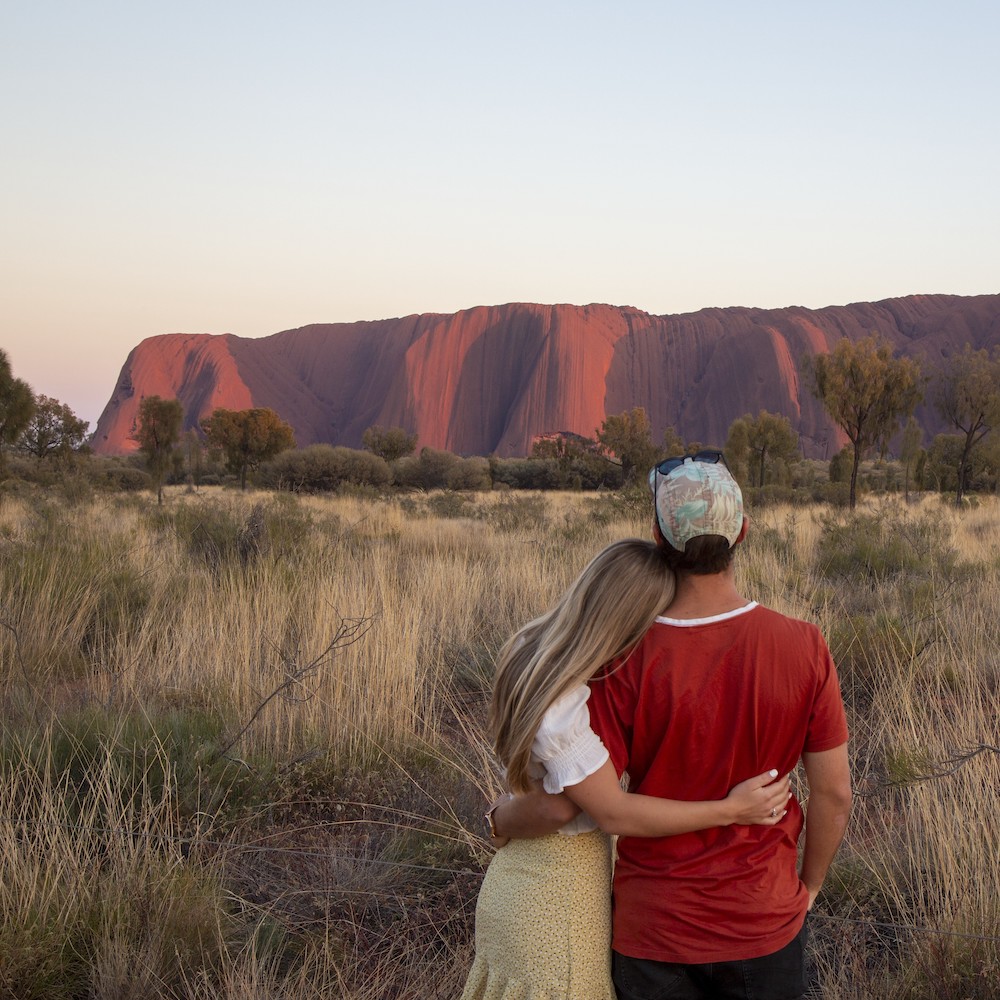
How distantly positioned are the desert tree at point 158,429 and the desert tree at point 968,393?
24403mm

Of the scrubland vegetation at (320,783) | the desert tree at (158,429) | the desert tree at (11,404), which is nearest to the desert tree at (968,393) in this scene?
the scrubland vegetation at (320,783)

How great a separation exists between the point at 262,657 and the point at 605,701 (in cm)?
395

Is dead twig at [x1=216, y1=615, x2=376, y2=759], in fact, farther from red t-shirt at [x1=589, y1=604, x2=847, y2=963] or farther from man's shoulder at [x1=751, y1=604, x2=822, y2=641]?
man's shoulder at [x1=751, y1=604, x2=822, y2=641]

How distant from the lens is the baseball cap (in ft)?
4.99

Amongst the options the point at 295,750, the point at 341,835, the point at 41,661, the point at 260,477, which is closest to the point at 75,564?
the point at 41,661

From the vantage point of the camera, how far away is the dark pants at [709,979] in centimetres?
154

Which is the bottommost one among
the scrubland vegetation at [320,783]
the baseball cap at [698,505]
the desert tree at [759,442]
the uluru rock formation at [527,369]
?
the scrubland vegetation at [320,783]

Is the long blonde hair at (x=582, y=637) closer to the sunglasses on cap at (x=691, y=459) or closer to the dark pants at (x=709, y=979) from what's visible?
the sunglasses on cap at (x=691, y=459)

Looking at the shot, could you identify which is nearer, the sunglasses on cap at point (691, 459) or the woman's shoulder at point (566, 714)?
the woman's shoulder at point (566, 714)

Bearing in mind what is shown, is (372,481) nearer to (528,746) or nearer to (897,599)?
(897,599)

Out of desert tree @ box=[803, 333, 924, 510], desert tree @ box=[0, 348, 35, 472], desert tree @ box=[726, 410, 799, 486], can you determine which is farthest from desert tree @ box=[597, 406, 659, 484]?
desert tree @ box=[0, 348, 35, 472]

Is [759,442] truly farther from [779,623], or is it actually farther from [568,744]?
[568,744]

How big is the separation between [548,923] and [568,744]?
1.09ft

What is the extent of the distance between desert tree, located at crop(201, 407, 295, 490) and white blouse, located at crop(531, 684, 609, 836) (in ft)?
130
